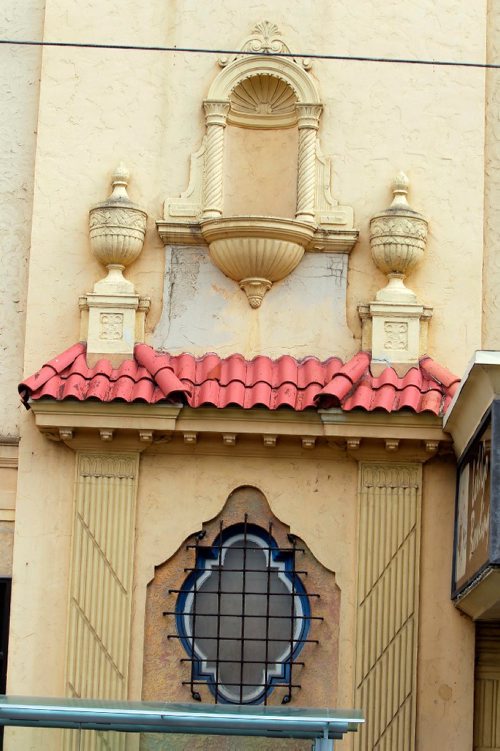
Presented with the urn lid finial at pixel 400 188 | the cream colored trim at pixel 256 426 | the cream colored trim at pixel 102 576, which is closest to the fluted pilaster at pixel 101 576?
the cream colored trim at pixel 102 576

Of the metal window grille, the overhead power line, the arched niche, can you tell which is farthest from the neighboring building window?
the overhead power line

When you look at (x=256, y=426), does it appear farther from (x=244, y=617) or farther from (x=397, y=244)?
(x=397, y=244)

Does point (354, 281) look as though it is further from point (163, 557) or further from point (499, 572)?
point (499, 572)

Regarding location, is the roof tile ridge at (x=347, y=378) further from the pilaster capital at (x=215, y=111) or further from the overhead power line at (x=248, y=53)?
the overhead power line at (x=248, y=53)

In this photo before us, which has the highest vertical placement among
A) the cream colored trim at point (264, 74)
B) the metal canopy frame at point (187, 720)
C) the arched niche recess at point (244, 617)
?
the cream colored trim at point (264, 74)

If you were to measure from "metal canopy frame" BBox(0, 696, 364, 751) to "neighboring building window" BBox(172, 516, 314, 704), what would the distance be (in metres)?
3.33

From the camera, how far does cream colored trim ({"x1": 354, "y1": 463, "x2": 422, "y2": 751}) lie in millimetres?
15727

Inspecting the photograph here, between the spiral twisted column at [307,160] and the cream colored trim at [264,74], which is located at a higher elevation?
the cream colored trim at [264,74]

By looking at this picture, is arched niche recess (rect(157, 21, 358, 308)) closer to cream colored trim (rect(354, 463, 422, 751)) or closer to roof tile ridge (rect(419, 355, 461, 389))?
roof tile ridge (rect(419, 355, 461, 389))

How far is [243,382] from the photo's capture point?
53.0ft

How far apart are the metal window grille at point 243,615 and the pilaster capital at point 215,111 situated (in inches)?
140

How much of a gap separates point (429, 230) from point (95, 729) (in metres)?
6.05

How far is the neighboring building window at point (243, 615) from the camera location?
15977 mm

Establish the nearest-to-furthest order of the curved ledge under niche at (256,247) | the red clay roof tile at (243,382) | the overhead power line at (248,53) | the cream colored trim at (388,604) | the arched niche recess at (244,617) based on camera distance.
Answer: the cream colored trim at (388,604) → the red clay roof tile at (243,382) → the arched niche recess at (244,617) → the overhead power line at (248,53) → the curved ledge under niche at (256,247)
